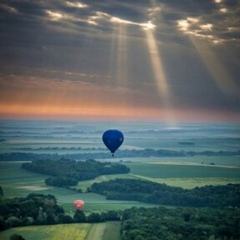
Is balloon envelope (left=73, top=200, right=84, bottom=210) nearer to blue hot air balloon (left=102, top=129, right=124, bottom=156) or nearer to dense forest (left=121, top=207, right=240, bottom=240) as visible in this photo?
dense forest (left=121, top=207, right=240, bottom=240)

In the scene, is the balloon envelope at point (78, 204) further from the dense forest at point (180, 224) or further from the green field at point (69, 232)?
the green field at point (69, 232)

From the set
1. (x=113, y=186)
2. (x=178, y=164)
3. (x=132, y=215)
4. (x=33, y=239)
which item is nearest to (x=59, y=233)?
(x=33, y=239)

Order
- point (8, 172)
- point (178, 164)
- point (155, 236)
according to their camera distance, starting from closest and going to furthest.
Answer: point (155, 236), point (8, 172), point (178, 164)

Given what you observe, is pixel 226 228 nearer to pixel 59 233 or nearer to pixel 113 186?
pixel 59 233

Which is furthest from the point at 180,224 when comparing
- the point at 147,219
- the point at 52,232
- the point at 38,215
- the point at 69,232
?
the point at 38,215

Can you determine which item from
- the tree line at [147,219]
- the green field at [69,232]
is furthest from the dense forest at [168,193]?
the green field at [69,232]
